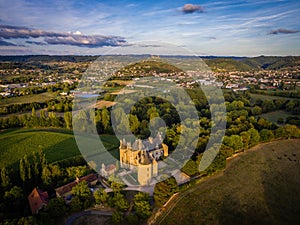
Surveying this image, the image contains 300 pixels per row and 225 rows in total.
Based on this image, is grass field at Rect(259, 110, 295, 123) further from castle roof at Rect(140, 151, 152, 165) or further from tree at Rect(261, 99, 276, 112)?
castle roof at Rect(140, 151, 152, 165)

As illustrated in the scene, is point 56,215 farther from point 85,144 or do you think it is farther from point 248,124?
point 248,124

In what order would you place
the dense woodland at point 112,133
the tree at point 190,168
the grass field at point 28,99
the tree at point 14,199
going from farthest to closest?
the grass field at point 28,99 < the tree at point 190,168 < the tree at point 14,199 < the dense woodland at point 112,133

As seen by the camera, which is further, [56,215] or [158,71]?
[158,71]

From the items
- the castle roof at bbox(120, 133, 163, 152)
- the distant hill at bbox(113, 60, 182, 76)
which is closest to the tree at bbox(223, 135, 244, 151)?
the castle roof at bbox(120, 133, 163, 152)

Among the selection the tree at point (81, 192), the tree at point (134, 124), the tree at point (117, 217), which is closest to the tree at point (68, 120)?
the tree at point (134, 124)

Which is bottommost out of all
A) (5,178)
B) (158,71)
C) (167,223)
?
(167,223)

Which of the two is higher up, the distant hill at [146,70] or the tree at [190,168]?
the distant hill at [146,70]

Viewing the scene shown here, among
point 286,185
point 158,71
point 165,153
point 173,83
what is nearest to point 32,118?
point 165,153

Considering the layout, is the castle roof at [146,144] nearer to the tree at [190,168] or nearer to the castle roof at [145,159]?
the castle roof at [145,159]
